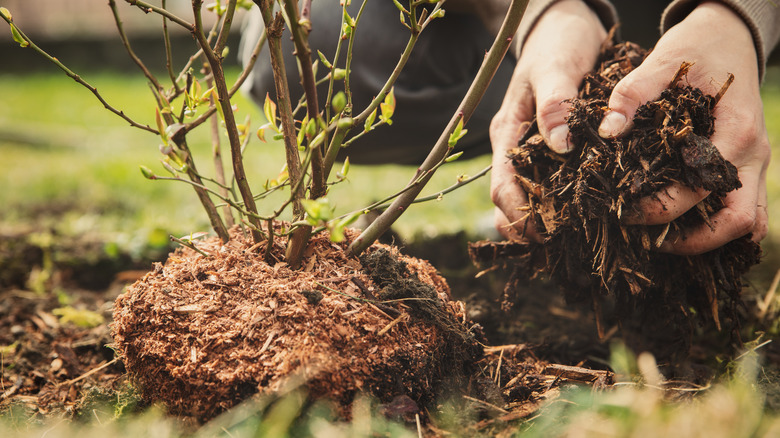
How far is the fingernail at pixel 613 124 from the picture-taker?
4.11 feet

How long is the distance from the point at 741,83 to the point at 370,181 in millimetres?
3223

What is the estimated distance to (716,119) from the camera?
1313 mm

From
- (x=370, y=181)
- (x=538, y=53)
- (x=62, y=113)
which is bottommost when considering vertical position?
(x=62, y=113)

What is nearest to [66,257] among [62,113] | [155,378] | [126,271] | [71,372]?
[126,271]

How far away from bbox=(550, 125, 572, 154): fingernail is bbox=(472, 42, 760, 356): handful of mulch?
0.9 inches

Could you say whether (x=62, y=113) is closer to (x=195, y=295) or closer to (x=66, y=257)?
(x=66, y=257)

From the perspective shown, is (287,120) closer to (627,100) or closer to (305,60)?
(305,60)

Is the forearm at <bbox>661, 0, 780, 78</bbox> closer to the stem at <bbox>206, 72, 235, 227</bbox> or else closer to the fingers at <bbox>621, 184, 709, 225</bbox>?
the fingers at <bbox>621, 184, 709, 225</bbox>

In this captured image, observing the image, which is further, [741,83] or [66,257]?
[66,257]

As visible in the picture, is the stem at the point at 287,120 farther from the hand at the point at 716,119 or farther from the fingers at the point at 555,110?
the hand at the point at 716,119

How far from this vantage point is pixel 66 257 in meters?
2.36

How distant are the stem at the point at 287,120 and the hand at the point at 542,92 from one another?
22.2 inches

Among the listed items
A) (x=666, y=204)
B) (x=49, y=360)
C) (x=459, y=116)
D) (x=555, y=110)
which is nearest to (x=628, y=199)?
(x=666, y=204)

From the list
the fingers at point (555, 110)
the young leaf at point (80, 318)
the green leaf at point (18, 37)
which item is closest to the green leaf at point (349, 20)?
the fingers at point (555, 110)
